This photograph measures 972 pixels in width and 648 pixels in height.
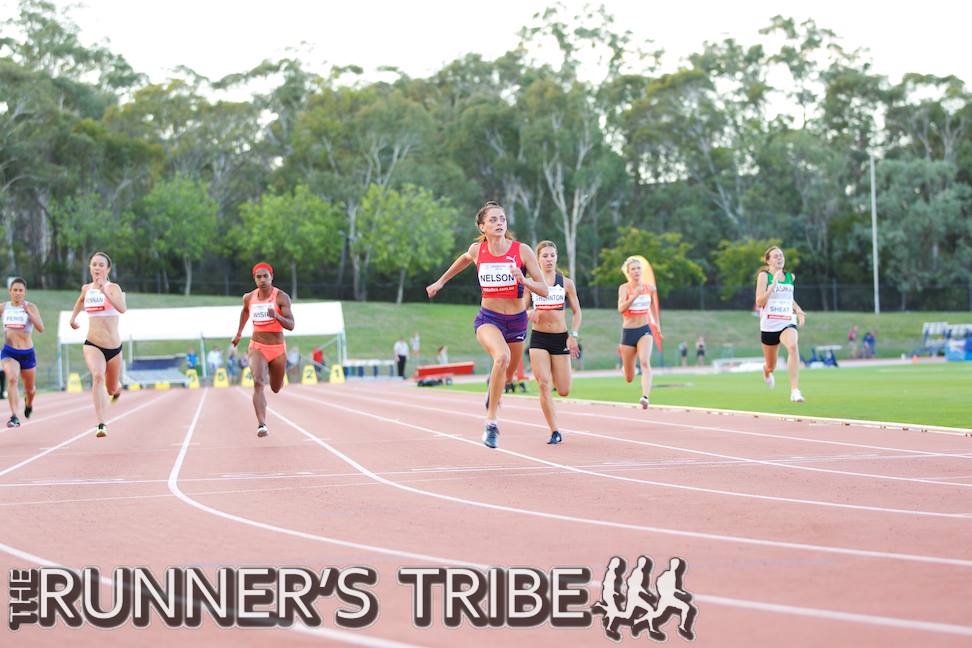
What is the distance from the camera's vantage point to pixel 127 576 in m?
5.64

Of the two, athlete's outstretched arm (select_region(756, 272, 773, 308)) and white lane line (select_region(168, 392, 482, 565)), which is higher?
athlete's outstretched arm (select_region(756, 272, 773, 308))

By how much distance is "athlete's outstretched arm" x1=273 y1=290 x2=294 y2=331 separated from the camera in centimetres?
1454

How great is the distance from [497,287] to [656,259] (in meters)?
72.2

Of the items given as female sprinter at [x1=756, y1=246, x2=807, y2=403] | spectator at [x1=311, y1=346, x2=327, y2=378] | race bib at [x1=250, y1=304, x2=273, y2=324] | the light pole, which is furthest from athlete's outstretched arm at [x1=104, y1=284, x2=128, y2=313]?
the light pole

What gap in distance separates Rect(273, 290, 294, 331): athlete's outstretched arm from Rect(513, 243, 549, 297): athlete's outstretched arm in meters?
3.69

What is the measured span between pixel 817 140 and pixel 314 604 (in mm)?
87936

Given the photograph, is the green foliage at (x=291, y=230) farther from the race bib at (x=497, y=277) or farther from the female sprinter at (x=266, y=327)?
the race bib at (x=497, y=277)

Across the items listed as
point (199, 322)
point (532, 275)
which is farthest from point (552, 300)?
point (199, 322)

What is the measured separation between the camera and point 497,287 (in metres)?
12.0

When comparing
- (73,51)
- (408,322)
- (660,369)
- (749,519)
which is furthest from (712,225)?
(749,519)

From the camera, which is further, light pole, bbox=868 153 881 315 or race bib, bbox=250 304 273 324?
light pole, bbox=868 153 881 315

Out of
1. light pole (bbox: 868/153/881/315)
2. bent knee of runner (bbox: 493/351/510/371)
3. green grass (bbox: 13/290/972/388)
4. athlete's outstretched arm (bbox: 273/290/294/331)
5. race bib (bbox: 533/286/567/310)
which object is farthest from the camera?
light pole (bbox: 868/153/881/315)

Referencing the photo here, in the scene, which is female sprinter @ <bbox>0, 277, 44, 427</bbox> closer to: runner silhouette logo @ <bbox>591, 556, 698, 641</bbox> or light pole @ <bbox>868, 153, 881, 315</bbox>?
runner silhouette logo @ <bbox>591, 556, 698, 641</bbox>

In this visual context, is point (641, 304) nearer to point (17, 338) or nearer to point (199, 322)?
point (17, 338)
